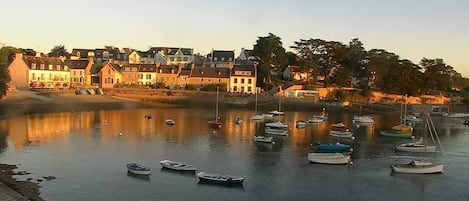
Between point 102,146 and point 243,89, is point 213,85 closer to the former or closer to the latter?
point 243,89

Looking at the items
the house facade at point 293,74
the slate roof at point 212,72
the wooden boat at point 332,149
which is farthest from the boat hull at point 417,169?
the house facade at point 293,74

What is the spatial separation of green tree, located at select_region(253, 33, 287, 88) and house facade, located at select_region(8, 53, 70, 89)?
35041mm

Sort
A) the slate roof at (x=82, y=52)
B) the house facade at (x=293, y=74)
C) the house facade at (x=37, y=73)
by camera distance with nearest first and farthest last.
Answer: the house facade at (x=37, y=73)
the house facade at (x=293, y=74)
the slate roof at (x=82, y=52)

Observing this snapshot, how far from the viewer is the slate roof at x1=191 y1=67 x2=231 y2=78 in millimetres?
91338

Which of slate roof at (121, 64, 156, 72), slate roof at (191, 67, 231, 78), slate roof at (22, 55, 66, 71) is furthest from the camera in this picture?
slate roof at (121, 64, 156, 72)

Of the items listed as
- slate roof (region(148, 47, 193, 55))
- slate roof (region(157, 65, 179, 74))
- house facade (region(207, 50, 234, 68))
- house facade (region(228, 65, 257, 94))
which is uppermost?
slate roof (region(148, 47, 193, 55))

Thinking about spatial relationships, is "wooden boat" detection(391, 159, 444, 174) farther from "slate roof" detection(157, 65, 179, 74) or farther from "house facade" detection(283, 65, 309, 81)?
"slate roof" detection(157, 65, 179, 74)

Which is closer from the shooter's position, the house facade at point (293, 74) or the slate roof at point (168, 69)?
the slate roof at point (168, 69)

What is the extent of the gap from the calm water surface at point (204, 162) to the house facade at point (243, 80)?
123ft

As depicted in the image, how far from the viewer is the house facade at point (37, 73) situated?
80.7 meters

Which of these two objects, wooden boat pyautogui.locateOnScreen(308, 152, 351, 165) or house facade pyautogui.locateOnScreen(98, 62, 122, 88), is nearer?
wooden boat pyautogui.locateOnScreen(308, 152, 351, 165)

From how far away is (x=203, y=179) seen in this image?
83.9ft

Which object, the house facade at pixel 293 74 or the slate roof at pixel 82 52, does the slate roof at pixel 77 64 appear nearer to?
the slate roof at pixel 82 52

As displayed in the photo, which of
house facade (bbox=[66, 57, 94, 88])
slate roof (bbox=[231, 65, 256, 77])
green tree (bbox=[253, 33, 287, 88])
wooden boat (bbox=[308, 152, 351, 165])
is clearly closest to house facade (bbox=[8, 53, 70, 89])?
house facade (bbox=[66, 57, 94, 88])
